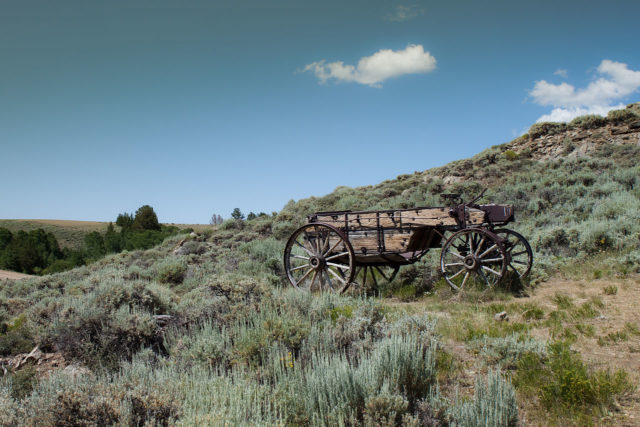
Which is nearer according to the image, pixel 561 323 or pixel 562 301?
pixel 561 323

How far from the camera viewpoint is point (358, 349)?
4.16 m

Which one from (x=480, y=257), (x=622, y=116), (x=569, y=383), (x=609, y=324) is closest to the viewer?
(x=569, y=383)

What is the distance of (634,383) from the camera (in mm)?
3551

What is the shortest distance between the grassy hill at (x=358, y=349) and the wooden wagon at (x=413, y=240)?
1.75 feet

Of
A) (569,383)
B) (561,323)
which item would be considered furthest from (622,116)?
(569,383)

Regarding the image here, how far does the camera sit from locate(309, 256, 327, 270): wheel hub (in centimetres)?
755

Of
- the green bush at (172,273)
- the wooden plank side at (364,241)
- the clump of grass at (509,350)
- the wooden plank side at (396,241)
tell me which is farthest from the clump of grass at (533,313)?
the green bush at (172,273)

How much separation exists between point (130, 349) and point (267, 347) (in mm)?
2041

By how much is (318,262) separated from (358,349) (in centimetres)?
347

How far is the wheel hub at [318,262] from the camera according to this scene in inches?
297

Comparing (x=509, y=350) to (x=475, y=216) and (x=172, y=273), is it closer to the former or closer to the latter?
(x=475, y=216)

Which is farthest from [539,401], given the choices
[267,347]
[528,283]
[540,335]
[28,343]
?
[28,343]

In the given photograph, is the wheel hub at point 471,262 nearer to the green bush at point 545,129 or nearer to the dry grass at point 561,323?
the dry grass at point 561,323

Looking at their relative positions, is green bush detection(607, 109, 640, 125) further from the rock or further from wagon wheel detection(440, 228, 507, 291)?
the rock
